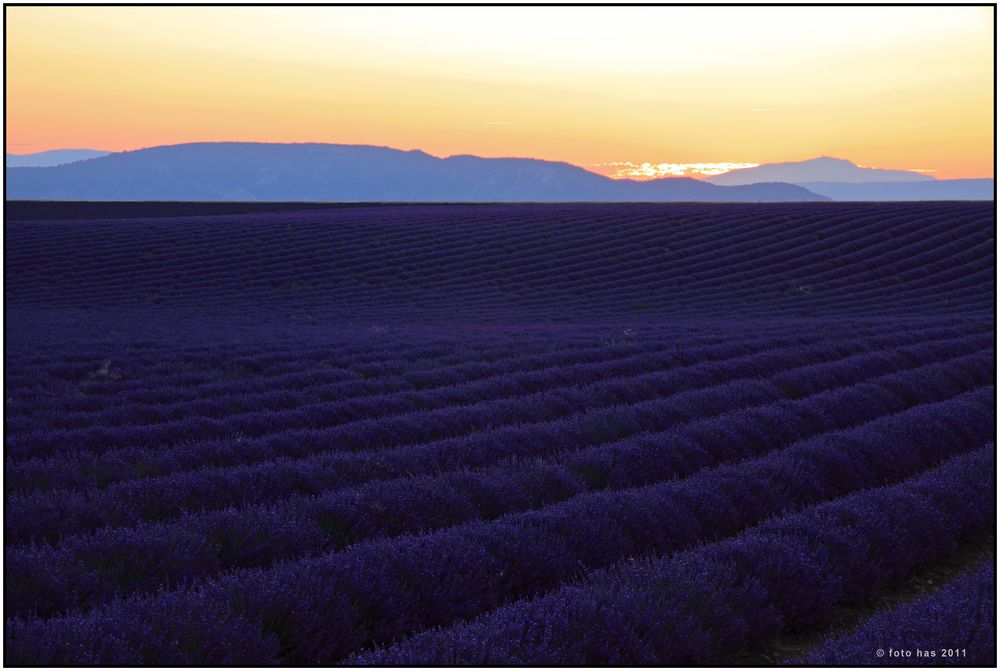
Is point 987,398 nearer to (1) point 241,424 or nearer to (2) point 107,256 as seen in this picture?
(1) point 241,424

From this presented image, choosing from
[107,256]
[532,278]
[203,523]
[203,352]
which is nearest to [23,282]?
[107,256]

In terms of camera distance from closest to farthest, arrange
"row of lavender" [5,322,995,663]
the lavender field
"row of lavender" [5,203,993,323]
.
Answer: the lavender field → "row of lavender" [5,322,995,663] → "row of lavender" [5,203,993,323]

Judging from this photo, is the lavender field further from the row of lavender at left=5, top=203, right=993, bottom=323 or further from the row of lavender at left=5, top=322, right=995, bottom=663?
the row of lavender at left=5, top=203, right=993, bottom=323

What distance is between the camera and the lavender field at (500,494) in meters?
4.16

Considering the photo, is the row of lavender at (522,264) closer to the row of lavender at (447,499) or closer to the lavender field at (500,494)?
the lavender field at (500,494)

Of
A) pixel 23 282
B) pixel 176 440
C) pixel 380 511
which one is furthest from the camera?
pixel 23 282

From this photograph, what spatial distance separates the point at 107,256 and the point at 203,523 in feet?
98.6

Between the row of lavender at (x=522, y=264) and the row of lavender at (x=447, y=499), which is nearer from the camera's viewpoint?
the row of lavender at (x=447, y=499)

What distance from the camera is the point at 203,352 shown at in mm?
12836

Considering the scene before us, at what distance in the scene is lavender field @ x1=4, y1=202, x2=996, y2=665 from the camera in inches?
164

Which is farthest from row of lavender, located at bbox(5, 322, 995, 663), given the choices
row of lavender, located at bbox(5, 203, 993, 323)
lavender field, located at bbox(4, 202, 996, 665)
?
row of lavender, located at bbox(5, 203, 993, 323)

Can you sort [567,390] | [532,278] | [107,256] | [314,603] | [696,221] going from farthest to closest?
[696,221]
[107,256]
[532,278]
[567,390]
[314,603]

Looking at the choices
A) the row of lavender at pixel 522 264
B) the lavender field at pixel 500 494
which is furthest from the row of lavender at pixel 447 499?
the row of lavender at pixel 522 264

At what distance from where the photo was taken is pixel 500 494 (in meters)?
6.34
